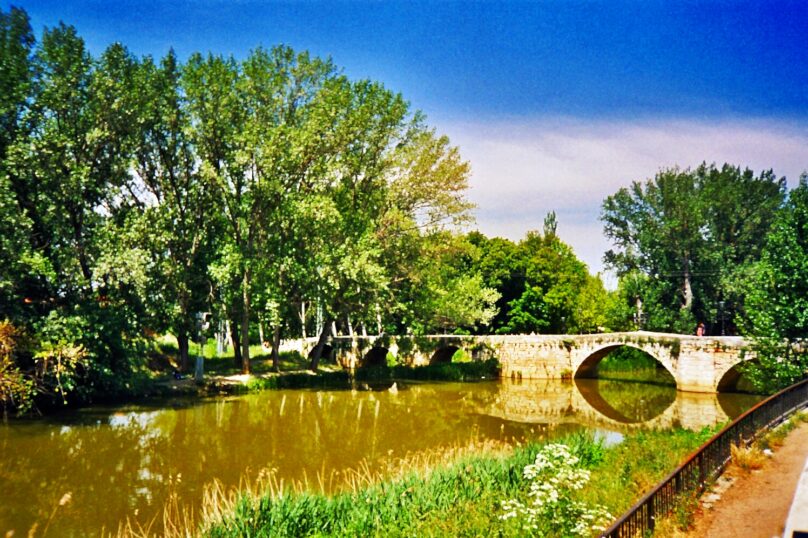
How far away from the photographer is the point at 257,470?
1616cm

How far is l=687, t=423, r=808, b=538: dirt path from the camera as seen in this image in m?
8.62

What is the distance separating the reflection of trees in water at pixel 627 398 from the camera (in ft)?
89.6

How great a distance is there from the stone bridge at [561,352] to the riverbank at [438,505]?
66.7ft

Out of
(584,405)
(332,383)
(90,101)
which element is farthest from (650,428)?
(90,101)

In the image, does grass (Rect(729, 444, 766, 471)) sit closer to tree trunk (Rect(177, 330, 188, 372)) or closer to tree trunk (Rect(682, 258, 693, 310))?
tree trunk (Rect(177, 330, 188, 372))

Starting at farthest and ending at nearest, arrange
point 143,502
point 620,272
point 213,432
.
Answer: point 620,272, point 213,432, point 143,502

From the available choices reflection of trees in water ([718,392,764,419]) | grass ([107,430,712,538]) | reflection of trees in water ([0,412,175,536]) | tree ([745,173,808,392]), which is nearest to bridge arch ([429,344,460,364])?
reflection of trees in water ([718,392,764,419])

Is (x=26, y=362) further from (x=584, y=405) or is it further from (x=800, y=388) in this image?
(x=800, y=388)

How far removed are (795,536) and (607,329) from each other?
5097cm

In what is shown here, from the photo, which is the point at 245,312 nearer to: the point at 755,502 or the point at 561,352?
the point at 561,352

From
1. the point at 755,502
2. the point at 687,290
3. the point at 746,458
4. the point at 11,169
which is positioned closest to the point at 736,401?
the point at 746,458

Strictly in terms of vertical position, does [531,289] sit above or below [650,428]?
above

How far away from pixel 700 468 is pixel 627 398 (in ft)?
77.8

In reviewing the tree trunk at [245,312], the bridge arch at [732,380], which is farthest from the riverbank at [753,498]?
the tree trunk at [245,312]
